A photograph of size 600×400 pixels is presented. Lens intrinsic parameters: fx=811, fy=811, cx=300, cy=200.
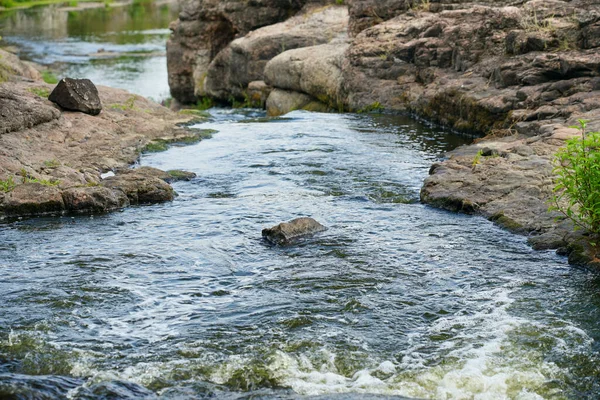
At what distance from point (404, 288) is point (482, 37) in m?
11.3

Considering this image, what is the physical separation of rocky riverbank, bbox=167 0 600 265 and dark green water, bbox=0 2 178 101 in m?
4.50

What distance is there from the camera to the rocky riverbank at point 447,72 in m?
11.1

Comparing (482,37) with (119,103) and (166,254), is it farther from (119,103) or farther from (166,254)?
(166,254)

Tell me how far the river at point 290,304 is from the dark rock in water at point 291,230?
0.52ft

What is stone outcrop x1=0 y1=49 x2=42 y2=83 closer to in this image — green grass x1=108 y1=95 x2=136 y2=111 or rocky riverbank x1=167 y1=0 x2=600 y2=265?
green grass x1=108 y1=95 x2=136 y2=111

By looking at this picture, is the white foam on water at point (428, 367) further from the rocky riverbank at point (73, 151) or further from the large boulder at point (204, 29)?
the large boulder at point (204, 29)

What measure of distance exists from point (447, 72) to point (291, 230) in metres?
10.2

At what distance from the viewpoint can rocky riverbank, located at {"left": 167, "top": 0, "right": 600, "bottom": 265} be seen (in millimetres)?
11062

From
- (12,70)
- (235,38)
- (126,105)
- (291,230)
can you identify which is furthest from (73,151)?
(235,38)

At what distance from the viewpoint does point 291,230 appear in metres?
9.45

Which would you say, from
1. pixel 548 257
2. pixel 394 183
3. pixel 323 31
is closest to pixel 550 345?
pixel 548 257

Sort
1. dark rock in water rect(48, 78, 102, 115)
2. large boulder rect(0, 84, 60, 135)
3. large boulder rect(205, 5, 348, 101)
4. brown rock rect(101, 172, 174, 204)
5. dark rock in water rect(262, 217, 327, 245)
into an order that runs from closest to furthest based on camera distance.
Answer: dark rock in water rect(262, 217, 327, 245)
brown rock rect(101, 172, 174, 204)
large boulder rect(0, 84, 60, 135)
dark rock in water rect(48, 78, 102, 115)
large boulder rect(205, 5, 348, 101)

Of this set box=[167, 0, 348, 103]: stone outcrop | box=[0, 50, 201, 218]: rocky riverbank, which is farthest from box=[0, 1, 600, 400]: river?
box=[167, 0, 348, 103]: stone outcrop

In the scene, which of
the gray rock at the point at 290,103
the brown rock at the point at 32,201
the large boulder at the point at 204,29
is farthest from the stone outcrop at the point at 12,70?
the large boulder at the point at 204,29
